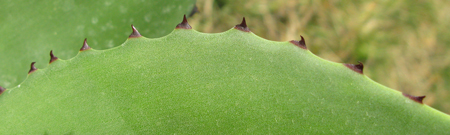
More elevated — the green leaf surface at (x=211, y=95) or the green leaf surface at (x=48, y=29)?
the green leaf surface at (x=48, y=29)

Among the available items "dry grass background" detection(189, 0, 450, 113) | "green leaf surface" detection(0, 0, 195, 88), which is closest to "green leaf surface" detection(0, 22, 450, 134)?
"green leaf surface" detection(0, 0, 195, 88)

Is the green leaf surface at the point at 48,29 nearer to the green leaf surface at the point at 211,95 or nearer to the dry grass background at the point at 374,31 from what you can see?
the green leaf surface at the point at 211,95

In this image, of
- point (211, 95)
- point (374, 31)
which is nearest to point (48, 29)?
point (211, 95)

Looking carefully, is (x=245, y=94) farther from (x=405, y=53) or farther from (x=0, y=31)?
(x=405, y=53)

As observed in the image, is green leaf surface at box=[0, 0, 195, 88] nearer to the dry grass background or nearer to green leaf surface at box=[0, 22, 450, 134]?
green leaf surface at box=[0, 22, 450, 134]

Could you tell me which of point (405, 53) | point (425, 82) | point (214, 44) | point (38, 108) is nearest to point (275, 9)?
point (405, 53)

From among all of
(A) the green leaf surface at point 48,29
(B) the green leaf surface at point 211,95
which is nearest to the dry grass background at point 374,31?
(A) the green leaf surface at point 48,29
